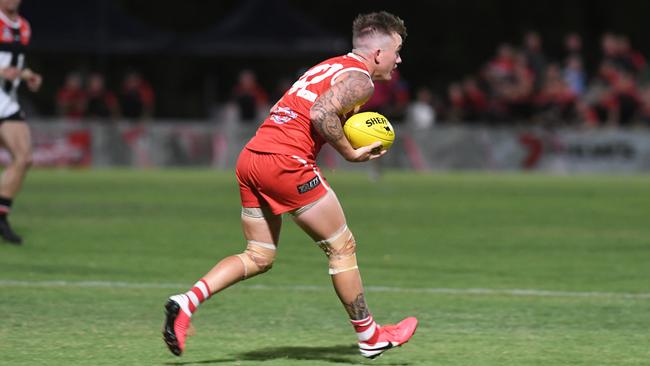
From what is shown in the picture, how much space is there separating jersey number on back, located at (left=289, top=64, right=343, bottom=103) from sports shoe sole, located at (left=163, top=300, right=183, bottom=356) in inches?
53.6

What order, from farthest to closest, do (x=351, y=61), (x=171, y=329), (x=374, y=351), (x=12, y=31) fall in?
(x=12, y=31)
(x=351, y=61)
(x=374, y=351)
(x=171, y=329)

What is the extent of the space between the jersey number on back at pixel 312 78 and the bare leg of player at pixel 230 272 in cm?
69

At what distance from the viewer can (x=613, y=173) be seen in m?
29.5

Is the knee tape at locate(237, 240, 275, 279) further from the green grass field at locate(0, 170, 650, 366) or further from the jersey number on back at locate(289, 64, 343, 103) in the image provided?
the jersey number on back at locate(289, 64, 343, 103)

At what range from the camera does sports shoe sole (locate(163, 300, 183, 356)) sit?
23.3 ft

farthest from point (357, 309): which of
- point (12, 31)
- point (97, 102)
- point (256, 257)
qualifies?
point (97, 102)

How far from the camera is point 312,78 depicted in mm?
7562

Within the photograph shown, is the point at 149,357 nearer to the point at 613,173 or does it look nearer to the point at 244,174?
the point at 244,174

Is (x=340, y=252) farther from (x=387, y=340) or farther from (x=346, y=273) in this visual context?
(x=387, y=340)

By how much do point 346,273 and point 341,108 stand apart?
0.92 meters

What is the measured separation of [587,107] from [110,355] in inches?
954

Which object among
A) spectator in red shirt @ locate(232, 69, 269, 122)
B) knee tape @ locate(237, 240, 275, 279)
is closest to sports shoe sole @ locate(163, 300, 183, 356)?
knee tape @ locate(237, 240, 275, 279)

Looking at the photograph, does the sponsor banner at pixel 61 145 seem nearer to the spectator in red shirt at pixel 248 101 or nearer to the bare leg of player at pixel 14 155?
the spectator in red shirt at pixel 248 101

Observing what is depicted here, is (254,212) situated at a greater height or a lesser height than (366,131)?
lesser
